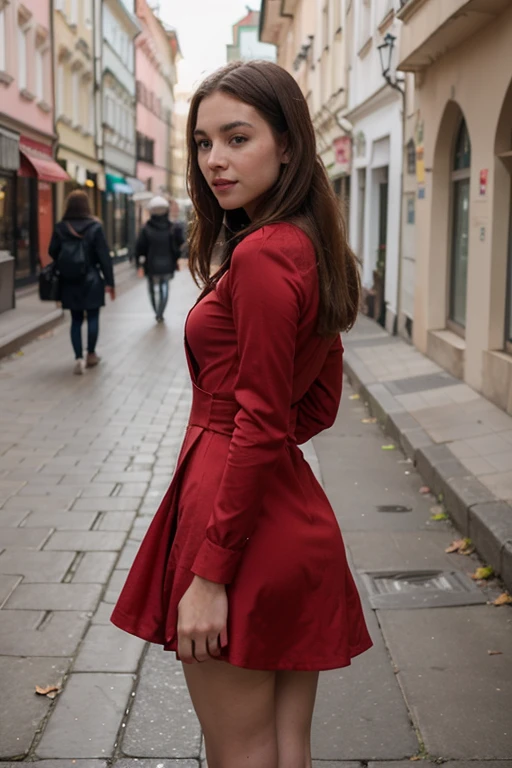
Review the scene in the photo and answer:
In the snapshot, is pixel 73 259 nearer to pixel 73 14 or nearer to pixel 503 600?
pixel 503 600

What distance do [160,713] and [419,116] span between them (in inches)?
452

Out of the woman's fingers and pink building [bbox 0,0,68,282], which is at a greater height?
pink building [bbox 0,0,68,282]

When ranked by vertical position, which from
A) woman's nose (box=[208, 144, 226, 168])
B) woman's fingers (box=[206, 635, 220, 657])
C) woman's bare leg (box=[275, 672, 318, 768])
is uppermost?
woman's nose (box=[208, 144, 226, 168])

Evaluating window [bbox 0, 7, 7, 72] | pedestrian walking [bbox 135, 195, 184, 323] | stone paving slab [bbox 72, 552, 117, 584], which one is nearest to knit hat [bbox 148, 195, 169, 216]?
pedestrian walking [bbox 135, 195, 184, 323]

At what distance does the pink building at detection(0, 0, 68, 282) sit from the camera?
72.5ft

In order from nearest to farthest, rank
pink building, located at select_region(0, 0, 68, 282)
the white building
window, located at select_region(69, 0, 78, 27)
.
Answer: the white building
pink building, located at select_region(0, 0, 68, 282)
window, located at select_region(69, 0, 78, 27)

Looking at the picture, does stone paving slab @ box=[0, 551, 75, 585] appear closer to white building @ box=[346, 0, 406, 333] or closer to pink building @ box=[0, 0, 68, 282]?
white building @ box=[346, 0, 406, 333]

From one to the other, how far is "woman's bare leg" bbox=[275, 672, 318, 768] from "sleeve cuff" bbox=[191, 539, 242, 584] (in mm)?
326

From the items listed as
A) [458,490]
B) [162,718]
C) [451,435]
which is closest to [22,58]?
[451,435]

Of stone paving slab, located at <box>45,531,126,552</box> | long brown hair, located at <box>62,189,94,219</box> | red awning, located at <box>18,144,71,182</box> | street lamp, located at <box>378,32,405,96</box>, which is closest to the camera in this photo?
stone paving slab, located at <box>45,531,126,552</box>

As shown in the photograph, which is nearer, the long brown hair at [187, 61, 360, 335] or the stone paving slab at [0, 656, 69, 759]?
the long brown hair at [187, 61, 360, 335]

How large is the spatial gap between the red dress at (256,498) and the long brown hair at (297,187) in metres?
0.04

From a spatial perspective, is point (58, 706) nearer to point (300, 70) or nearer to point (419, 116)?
point (419, 116)

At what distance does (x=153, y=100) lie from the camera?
198 ft
